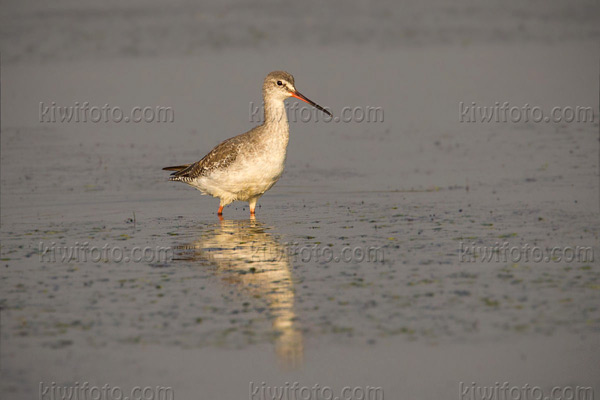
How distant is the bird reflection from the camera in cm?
937

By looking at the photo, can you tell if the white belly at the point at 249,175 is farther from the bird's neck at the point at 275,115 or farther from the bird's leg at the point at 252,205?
the bird's neck at the point at 275,115

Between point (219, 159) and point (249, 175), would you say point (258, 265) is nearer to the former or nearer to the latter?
point (249, 175)

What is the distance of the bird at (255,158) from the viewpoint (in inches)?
572

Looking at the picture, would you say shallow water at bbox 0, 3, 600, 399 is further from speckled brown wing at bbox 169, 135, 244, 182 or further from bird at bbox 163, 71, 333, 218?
speckled brown wing at bbox 169, 135, 244, 182

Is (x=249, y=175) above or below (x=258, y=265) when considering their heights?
above

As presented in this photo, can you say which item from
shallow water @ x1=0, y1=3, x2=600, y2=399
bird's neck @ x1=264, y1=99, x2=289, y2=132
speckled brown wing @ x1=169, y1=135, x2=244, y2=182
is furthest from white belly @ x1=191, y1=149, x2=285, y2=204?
shallow water @ x1=0, y1=3, x2=600, y2=399

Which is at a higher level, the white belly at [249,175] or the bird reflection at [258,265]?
the white belly at [249,175]

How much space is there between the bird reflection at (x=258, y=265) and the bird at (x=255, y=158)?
1.89ft

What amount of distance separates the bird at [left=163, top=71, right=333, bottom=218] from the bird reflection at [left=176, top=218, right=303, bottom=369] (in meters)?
0.58

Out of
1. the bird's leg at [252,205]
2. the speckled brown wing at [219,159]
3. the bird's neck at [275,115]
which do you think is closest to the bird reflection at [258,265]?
the bird's leg at [252,205]

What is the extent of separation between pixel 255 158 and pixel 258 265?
2.94 metres

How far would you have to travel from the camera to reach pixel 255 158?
14500 millimetres

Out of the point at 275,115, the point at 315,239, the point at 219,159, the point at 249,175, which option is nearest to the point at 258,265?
the point at 315,239

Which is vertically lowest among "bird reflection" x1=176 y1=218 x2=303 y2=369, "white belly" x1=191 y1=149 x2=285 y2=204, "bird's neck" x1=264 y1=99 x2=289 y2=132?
"bird reflection" x1=176 y1=218 x2=303 y2=369
